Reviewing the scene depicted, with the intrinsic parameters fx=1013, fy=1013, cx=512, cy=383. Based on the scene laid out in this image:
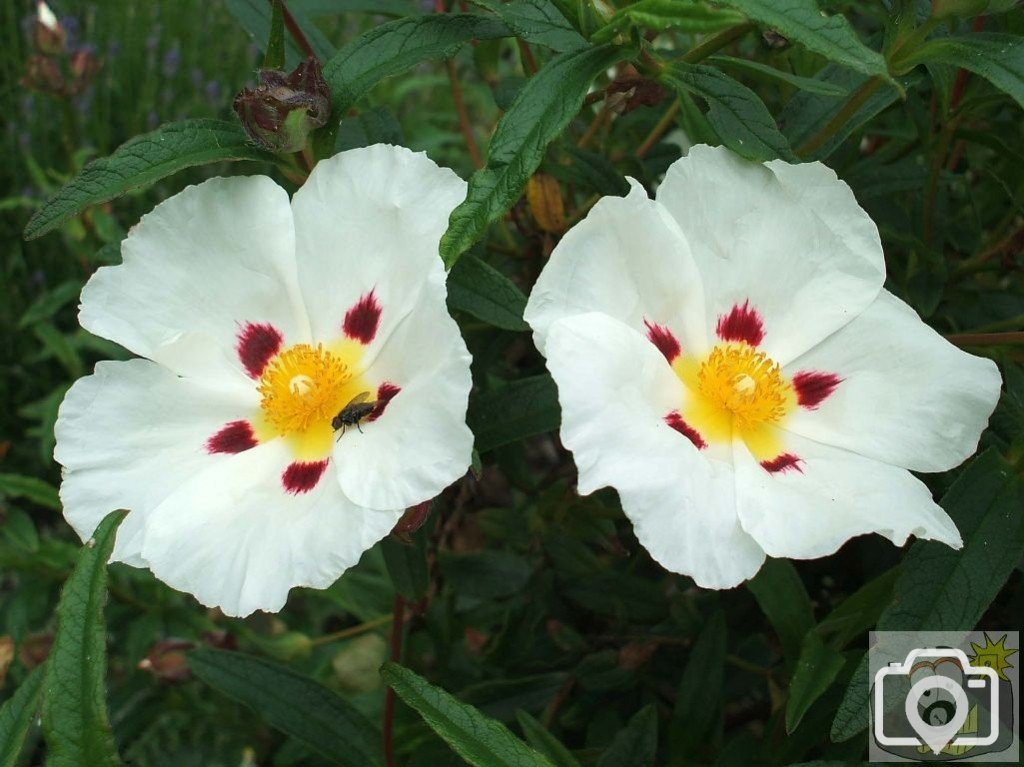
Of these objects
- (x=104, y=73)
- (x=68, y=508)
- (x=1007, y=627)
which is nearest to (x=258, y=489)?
(x=68, y=508)

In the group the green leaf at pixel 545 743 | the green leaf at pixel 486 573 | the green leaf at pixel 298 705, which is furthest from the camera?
the green leaf at pixel 486 573

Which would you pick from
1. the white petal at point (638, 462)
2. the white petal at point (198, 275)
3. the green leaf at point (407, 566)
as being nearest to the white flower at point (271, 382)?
the white petal at point (198, 275)

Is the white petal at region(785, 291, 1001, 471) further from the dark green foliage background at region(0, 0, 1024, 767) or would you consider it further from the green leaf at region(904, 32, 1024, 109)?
the green leaf at region(904, 32, 1024, 109)

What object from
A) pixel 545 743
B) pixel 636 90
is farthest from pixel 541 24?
pixel 545 743

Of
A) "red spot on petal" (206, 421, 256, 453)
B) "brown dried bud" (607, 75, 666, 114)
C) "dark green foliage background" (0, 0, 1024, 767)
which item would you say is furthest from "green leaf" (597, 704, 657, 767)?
"brown dried bud" (607, 75, 666, 114)

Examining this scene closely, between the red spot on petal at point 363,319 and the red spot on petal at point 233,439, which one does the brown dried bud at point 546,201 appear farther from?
the red spot on petal at point 233,439
